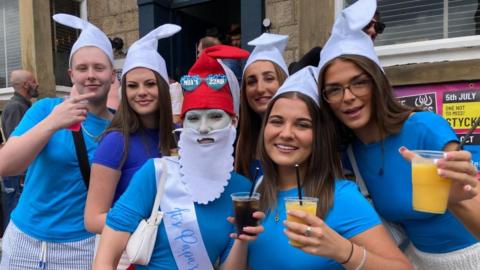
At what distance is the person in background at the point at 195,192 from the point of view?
1784mm

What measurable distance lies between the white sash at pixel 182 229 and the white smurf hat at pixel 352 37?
2.83 ft

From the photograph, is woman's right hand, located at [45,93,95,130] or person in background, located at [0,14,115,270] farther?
person in background, located at [0,14,115,270]

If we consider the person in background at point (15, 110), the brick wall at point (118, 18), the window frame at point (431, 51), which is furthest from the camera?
the brick wall at point (118, 18)

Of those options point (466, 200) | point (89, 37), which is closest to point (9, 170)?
point (89, 37)

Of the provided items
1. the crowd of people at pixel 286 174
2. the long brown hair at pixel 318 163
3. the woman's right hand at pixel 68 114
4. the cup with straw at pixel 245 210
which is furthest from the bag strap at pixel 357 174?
the woman's right hand at pixel 68 114

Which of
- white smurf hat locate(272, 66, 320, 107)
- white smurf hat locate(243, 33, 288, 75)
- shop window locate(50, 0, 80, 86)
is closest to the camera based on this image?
white smurf hat locate(272, 66, 320, 107)

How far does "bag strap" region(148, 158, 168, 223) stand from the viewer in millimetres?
1789

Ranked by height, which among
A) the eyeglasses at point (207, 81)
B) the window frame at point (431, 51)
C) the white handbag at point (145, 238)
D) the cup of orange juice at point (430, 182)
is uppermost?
the window frame at point (431, 51)

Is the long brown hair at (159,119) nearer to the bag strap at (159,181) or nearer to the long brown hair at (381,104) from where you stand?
the bag strap at (159,181)

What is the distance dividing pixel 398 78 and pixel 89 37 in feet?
9.37

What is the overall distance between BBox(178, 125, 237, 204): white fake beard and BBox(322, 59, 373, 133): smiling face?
522 mm

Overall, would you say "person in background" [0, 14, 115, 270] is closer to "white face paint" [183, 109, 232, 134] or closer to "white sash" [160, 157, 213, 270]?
"white face paint" [183, 109, 232, 134]

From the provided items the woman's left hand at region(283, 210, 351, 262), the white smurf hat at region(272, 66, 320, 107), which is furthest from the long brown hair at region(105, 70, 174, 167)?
the woman's left hand at region(283, 210, 351, 262)

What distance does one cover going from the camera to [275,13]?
16.0ft
